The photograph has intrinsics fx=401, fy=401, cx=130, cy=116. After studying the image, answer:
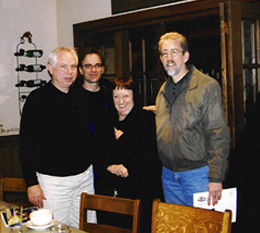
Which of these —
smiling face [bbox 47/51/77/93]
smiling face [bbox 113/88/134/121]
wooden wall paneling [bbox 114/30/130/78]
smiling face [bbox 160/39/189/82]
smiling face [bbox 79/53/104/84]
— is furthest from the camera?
wooden wall paneling [bbox 114/30/130/78]

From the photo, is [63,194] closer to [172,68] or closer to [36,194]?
[36,194]

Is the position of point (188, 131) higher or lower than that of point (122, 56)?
lower

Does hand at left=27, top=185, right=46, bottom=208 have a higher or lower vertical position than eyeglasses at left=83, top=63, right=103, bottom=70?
lower

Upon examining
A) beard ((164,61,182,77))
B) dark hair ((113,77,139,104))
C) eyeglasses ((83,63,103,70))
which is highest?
eyeglasses ((83,63,103,70))

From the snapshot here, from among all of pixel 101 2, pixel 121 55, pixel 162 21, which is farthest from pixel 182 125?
pixel 101 2

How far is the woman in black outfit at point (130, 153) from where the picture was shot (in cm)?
259

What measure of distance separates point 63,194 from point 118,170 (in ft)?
1.26

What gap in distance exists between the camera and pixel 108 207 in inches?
79.7

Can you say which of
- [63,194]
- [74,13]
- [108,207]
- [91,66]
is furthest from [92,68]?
[74,13]

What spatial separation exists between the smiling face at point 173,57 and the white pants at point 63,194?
2.84 feet

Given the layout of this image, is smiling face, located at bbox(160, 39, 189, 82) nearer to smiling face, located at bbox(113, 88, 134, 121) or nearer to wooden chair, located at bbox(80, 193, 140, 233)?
smiling face, located at bbox(113, 88, 134, 121)

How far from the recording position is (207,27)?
638 cm

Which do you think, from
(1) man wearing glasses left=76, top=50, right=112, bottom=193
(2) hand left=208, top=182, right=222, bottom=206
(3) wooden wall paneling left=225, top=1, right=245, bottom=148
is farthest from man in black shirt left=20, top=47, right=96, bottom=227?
(3) wooden wall paneling left=225, top=1, right=245, bottom=148

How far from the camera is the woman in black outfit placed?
8.51ft
